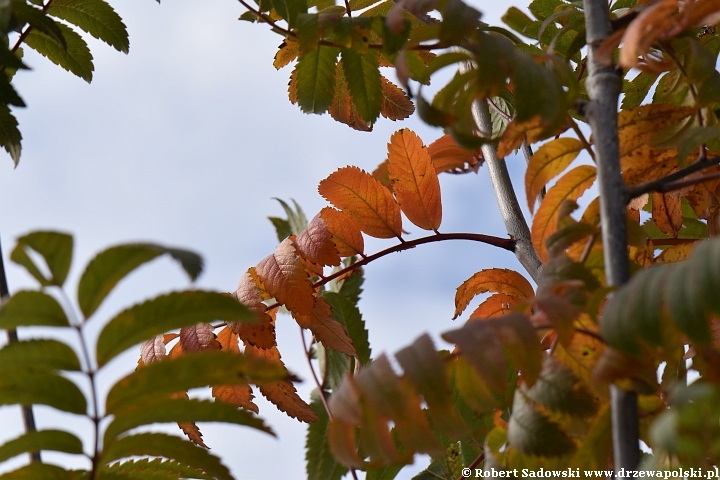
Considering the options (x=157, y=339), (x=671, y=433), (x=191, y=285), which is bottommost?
(x=671, y=433)

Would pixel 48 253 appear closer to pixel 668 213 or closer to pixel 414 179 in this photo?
pixel 414 179

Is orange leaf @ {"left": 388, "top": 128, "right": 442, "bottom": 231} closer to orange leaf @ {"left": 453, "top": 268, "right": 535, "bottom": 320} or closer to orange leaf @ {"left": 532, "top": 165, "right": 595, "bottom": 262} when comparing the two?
orange leaf @ {"left": 453, "top": 268, "right": 535, "bottom": 320}

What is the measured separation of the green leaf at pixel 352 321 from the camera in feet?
4.12

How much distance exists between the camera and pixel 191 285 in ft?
1.78

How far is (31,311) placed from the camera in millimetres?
564

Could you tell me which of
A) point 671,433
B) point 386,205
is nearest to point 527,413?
point 671,433

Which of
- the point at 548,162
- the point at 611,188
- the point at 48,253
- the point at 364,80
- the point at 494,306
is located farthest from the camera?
the point at 494,306

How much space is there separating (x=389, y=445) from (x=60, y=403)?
0.26 meters

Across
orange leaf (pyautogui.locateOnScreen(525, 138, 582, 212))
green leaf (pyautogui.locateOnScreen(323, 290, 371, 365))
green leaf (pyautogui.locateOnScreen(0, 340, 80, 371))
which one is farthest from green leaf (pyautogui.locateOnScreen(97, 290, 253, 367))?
green leaf (pyautogui.locateOnScreen(323, 290, 371, 365))

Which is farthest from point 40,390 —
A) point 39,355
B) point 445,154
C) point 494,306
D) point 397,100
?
point 397,100

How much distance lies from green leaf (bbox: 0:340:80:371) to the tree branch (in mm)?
419

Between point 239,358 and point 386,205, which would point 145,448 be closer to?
point 239,358

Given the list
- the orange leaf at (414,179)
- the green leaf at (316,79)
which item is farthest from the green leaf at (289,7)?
the orange leaf at (414,179)

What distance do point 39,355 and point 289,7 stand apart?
526mm
